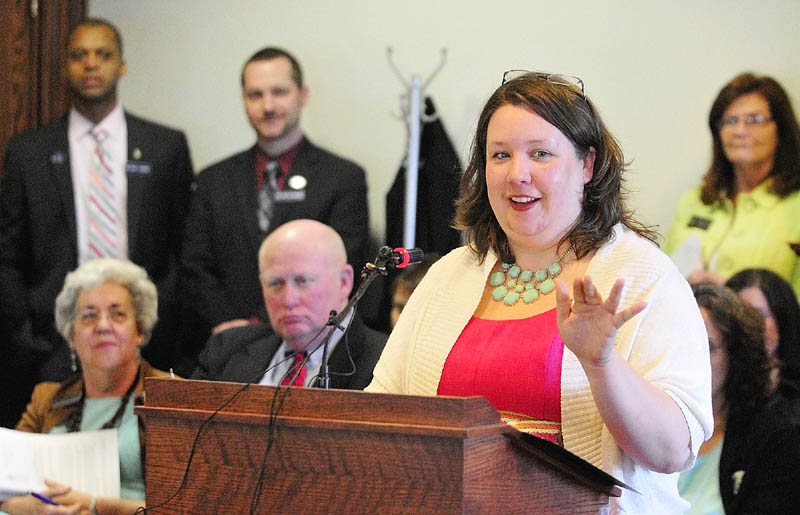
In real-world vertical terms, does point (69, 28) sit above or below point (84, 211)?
above

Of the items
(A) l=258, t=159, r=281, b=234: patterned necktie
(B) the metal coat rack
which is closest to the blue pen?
(A) l=258, t=159, r=281, b=234: patterned necktie

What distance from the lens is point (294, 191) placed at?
491 cm

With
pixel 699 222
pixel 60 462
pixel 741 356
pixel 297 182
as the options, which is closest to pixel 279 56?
pixel 297 182

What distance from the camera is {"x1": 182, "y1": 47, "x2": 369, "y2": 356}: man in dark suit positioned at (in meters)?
4.87

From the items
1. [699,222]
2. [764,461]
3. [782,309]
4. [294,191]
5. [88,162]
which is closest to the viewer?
[764,461]

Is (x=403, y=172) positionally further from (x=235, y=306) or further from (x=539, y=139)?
(x=539, y=139)

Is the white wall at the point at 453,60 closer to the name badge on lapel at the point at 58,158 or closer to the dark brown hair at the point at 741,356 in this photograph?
the name badge on lapel at the point at 58,158

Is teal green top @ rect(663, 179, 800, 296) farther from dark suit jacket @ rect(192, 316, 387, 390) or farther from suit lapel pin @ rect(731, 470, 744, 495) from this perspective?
dark suit jacket @ rect(192, 316, 387, 390)

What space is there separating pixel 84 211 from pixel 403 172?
1468 mm

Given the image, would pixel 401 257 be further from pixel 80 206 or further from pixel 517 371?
pixel 80 206

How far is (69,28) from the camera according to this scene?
18.8ft

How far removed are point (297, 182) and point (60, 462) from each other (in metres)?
1.91

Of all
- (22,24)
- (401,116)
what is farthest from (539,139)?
(22,24)

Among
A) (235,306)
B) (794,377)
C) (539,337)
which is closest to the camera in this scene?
(539,337)
